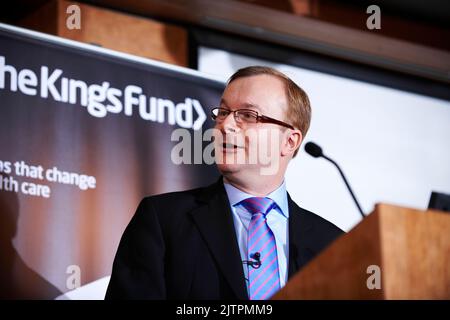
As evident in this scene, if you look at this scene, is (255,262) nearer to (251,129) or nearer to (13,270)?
(251,129)

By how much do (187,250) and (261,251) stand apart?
0.87 feet

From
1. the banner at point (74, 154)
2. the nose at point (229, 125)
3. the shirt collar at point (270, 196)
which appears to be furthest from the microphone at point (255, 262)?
the banner at point (74, 154)

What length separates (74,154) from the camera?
4312 mm

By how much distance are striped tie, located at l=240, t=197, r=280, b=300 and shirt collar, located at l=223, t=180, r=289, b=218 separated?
0.06 feet

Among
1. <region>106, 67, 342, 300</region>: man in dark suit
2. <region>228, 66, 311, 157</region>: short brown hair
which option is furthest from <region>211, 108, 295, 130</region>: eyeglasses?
<region>228, 66, 311, 157</region>: short brown hair

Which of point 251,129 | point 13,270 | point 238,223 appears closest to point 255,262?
point 238,223

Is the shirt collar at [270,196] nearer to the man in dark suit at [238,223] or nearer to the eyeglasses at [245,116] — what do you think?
the man in dark suit at [238,223]

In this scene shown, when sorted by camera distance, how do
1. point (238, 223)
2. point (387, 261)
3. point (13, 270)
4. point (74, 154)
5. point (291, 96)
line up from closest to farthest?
point (387, 261) < point (238, 223) < point (291, 96) < point (13, 270) < point (74, 154)

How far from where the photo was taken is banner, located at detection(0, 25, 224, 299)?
4.11 m

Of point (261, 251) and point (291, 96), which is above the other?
point (291, 96)

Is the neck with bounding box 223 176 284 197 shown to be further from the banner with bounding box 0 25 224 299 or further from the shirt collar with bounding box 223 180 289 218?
the banner with bounding box 0 25 224 299

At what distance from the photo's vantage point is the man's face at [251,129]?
11.6 ft

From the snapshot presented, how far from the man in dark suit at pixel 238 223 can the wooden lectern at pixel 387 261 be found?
493 mm
